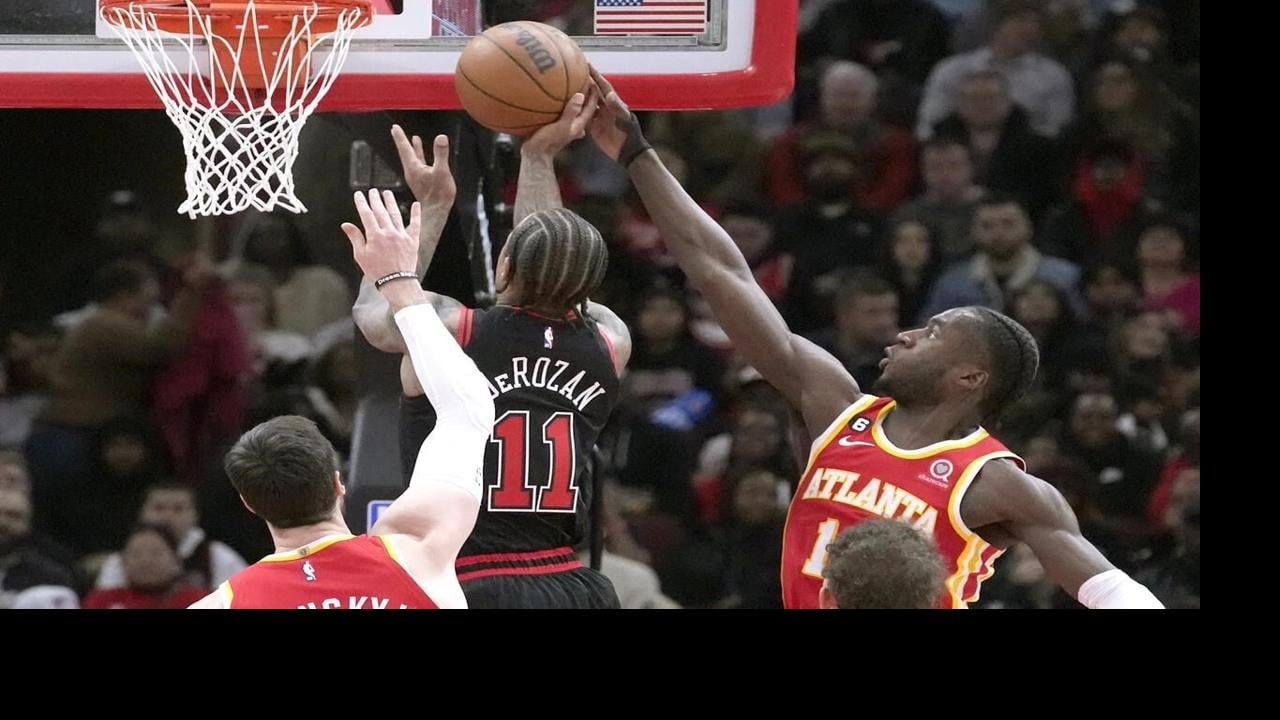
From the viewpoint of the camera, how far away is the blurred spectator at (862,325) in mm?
6609

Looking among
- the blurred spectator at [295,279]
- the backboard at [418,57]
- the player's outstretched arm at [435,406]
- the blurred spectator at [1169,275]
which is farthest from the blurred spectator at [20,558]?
the blurred spectator at [1169,275]

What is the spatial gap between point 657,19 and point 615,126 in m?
0.62

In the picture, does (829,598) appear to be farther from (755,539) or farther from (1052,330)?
(1052,330)

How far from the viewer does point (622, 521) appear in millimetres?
6461

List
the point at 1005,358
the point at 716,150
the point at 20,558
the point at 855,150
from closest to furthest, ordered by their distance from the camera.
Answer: the point at 1005,358
the point at 20,558
the point at 855,150
the point at 716,150

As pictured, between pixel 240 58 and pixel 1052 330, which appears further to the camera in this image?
pixel 1052 330

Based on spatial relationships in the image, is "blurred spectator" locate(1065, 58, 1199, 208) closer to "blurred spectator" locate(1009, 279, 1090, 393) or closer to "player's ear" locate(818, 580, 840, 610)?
"blurred spectator" locate(1009, 279, 1090, 393)

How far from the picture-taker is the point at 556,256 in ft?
12.8

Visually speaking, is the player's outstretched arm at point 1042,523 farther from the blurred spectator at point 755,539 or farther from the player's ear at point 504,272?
the blurred spectator at point 755,539

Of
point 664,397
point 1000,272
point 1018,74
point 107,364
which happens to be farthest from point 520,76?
point 1018,74

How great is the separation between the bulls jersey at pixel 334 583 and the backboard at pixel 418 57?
5.22ft

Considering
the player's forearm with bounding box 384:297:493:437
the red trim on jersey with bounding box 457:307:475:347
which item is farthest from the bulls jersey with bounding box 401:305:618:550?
the player's forearm with bounding box 384:297:493:437

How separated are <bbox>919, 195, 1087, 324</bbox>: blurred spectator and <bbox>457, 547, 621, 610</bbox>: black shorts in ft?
9.86
